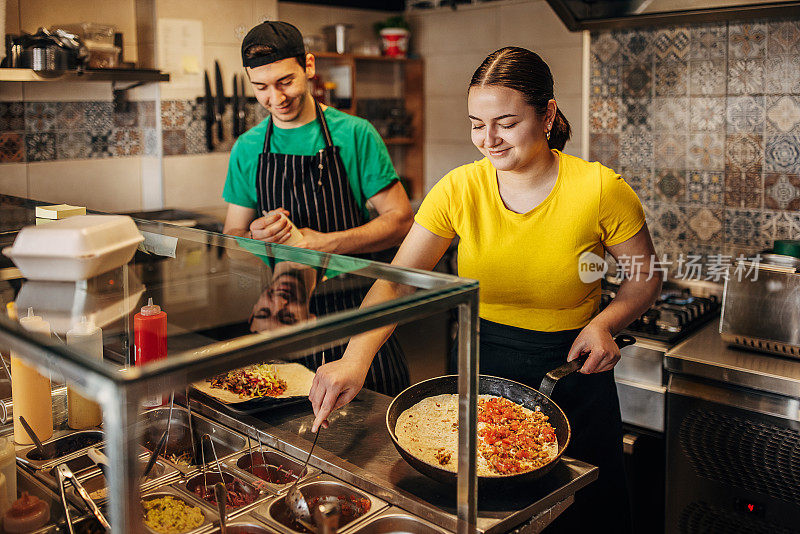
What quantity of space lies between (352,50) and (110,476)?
4330mm

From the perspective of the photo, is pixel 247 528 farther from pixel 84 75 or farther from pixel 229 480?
pixel 84 75

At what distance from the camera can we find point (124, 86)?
12.6 ft

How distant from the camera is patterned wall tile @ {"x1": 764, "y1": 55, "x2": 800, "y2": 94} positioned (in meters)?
2.85

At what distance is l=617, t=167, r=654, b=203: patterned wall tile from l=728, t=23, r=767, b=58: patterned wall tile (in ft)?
1.91

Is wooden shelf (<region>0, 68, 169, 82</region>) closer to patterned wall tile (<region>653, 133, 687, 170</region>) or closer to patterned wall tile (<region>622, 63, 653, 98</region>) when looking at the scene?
patterned wall tile (<region>622, 63, 653, 98</region>)

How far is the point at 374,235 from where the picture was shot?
7.88 ft

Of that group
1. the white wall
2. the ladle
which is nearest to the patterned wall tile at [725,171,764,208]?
the white wall

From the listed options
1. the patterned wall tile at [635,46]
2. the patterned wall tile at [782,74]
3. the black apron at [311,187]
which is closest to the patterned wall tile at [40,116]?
→ the black apron at [311,187]

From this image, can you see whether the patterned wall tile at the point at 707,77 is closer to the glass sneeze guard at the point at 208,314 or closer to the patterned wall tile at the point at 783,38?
the patterned wall tile at the point at 783,38

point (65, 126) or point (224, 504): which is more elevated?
point (65, 126)

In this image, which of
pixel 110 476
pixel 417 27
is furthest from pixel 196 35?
pixel 110 476

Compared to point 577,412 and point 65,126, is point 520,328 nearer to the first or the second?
point 577,412

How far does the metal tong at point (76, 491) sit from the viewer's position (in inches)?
48.1

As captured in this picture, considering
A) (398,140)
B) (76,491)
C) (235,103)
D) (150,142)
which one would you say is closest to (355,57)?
(398,140)
